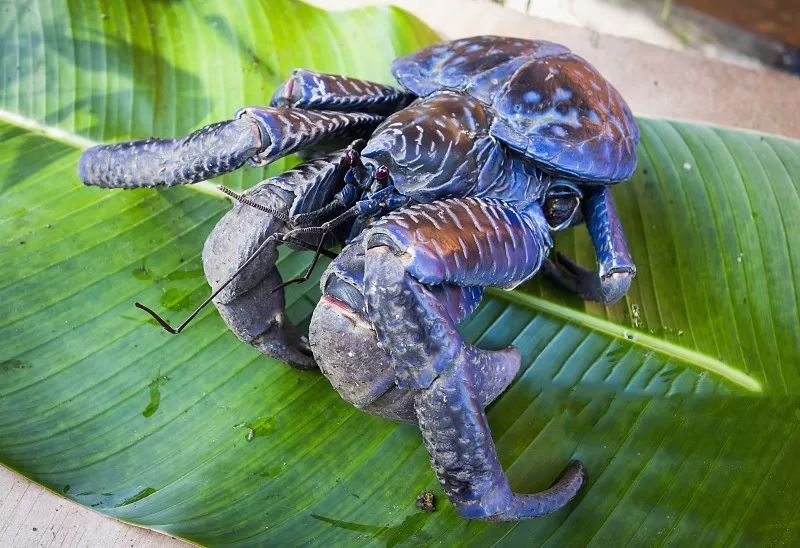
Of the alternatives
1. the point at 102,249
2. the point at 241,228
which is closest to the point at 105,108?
the point at 102,249

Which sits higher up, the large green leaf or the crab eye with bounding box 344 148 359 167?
the crab eye with bounding box 344 148 359 167

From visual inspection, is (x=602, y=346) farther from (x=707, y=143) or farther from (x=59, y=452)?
(x=59, y=452)

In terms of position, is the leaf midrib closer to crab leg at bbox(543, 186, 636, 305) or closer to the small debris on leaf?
crab leg at bbox(543, 186, 636, 305)

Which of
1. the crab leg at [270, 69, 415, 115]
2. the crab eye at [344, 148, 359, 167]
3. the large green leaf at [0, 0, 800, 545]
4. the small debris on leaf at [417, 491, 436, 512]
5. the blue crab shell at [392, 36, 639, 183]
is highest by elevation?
the blue crab shell at [392, 36, 639, 183]

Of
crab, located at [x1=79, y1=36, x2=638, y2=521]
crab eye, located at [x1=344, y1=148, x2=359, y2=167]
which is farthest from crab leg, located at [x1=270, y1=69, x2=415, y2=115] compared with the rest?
crab eye, located at [x1=344, y1=148, x2=359, y2=167]

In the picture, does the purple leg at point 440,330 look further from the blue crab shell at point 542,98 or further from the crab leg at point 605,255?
the crab leg at point 605,255

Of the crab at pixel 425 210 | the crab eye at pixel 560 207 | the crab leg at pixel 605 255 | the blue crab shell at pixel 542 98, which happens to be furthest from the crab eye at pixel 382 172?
the crab leg at pixel 605 255
